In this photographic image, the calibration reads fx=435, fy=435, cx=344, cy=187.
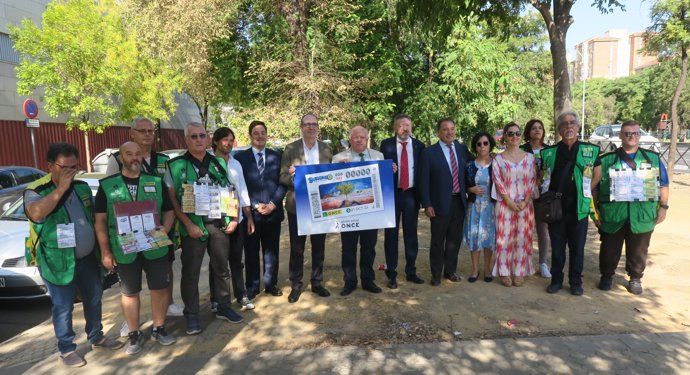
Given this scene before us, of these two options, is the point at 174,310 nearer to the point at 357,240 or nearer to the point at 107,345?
the point at 107,345

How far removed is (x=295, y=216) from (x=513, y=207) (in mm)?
2608

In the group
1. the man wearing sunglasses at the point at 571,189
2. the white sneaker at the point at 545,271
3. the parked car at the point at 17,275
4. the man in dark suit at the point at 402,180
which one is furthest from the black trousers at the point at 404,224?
the parked car at the point at 17,275

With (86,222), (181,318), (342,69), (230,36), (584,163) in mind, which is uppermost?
(230,36)

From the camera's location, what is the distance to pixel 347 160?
5066 mm

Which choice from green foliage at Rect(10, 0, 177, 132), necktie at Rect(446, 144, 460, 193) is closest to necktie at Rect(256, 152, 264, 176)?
necktie at Rect(446, 144, 460, 193)

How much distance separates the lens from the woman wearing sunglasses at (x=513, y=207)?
17.1ft

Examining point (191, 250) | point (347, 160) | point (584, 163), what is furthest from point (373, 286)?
point (584, 163)

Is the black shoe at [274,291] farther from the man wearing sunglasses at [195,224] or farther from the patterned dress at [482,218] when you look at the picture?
the patterned dress at [482,218]

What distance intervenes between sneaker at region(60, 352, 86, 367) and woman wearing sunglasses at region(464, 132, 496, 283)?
14.1ft

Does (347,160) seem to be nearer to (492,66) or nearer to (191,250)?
(191,250)

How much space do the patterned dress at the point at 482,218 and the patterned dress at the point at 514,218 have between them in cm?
11

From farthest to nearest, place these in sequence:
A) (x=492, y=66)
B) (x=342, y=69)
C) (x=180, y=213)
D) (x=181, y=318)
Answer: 1. (x=492, y=66)
2. (x=342, y=69)
3. (x=181, y=318)
4. (x=180, y=213)

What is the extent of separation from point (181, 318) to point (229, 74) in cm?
1019

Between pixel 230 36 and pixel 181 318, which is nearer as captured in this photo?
pixel 181 318
